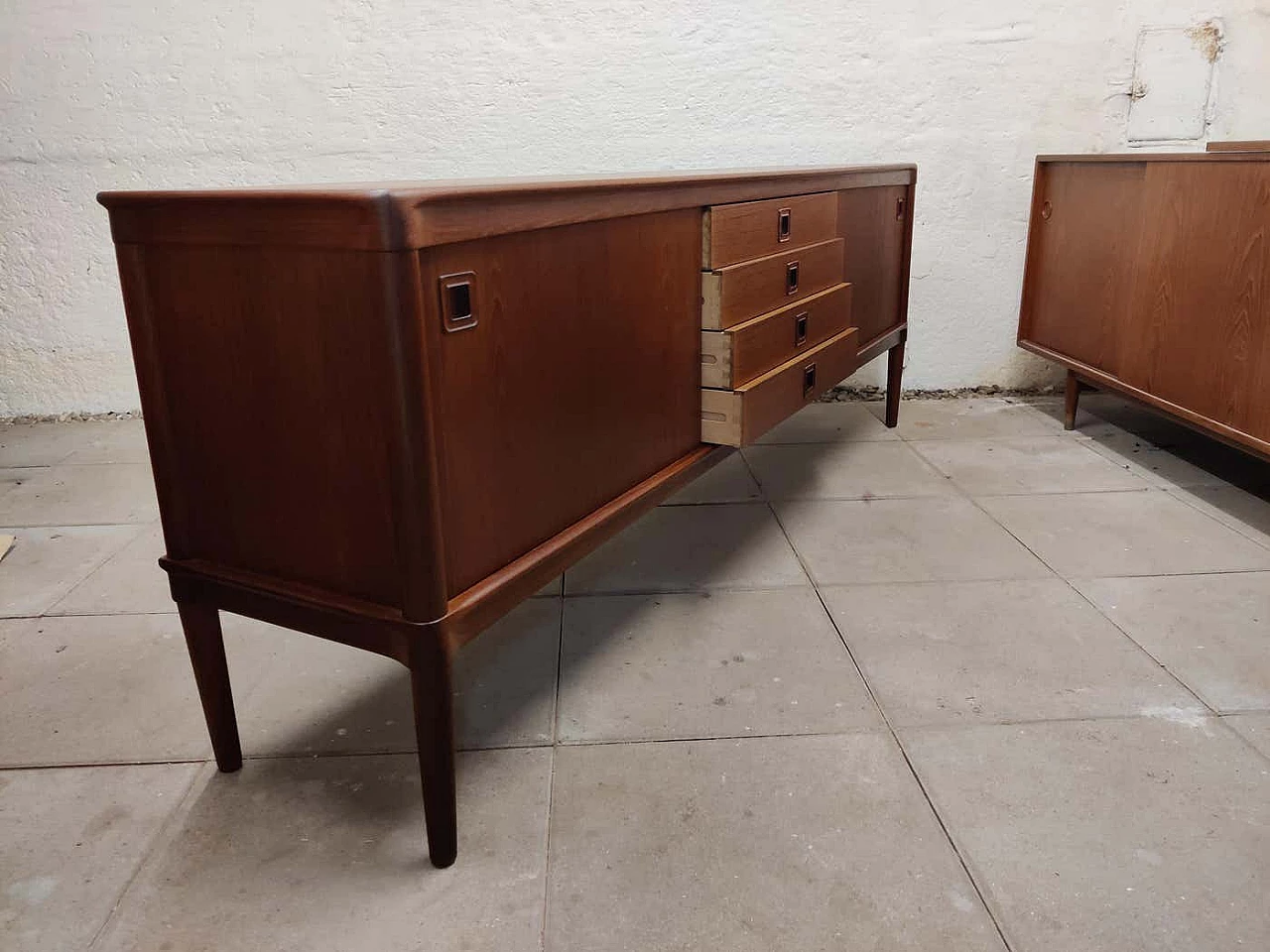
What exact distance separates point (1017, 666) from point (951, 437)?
59.2 inches

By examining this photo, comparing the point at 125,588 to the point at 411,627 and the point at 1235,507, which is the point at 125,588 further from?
the point at 1235,507

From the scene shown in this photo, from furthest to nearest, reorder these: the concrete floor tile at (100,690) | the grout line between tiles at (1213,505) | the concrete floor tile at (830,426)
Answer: the concrete floor tile at (830,426)
the grout line between tiles at (1213,505)
the concrete floor tile at (100,690)

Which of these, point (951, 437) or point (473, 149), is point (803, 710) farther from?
point (473, 149)

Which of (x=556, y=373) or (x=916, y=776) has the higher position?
(x=556, y=373)

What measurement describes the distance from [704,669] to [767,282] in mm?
753

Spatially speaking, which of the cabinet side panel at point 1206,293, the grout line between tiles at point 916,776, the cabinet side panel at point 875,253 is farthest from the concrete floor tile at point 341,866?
the cabinet side panel at point 1206,293

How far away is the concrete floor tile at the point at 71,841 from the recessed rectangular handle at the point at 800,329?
136 centimetres

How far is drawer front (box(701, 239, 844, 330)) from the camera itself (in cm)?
166

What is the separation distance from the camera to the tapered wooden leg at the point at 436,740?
43.0 inches

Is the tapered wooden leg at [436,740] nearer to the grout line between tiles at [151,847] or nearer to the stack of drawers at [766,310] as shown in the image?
the grout line between tiles at [151,847]

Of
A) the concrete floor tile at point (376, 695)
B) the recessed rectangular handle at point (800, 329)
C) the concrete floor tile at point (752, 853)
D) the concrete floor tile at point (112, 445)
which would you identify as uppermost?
the recessed rectangular handle at point (800, 329)

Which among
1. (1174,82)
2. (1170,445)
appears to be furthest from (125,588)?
(1174,82)

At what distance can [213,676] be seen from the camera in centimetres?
134

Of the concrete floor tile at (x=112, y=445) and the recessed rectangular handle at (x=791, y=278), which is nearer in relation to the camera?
the recessed rectangular handle at (x=791, y=278)
